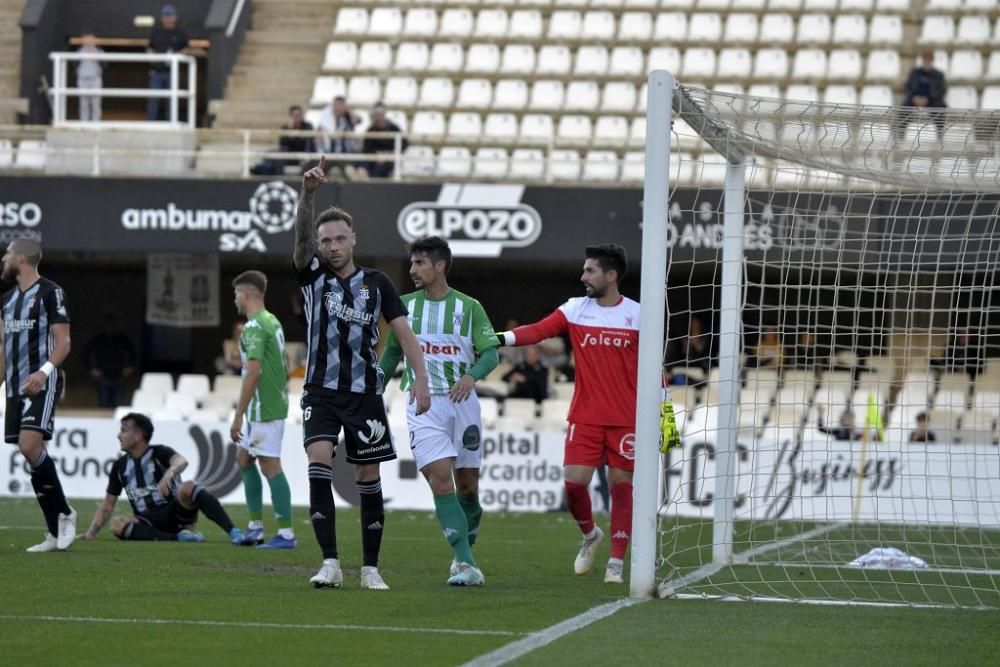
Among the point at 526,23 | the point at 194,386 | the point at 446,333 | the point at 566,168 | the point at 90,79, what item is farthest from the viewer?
the point at 526,23

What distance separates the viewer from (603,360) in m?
8.92

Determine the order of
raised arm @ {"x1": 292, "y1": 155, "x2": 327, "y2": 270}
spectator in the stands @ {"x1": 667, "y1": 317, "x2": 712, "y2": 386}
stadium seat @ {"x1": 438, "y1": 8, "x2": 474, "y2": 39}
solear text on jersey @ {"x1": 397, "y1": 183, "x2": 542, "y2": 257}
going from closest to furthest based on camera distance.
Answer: raised arm @ {"x1": 292, "y1": 155, "x2": 327, "y2": 270} < spectator in the stands @ {"x1": 667, "y1": 317, "x2": 712, "y2": 386} < solear text on jersey @ {"x1": 397, "y1": 183, "x2": 542, "y2": 257} < stadium seat @ {"x1": 438, "y1": 8, "x2": 474, "y2": 39}

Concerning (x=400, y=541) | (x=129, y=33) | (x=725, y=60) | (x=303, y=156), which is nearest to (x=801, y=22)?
(x=725, y=60)

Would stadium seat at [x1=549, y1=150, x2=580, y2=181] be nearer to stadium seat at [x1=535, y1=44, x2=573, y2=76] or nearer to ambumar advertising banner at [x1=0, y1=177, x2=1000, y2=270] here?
ambumar advertising banner at [x1=0, y1=177, x2=1000, y2=270]

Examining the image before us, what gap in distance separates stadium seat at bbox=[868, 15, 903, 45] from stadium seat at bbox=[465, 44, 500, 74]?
601cm

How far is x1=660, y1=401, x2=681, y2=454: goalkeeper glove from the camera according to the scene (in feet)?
26.6

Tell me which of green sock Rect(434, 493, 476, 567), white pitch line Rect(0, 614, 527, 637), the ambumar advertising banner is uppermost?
the ambumar advertising banner

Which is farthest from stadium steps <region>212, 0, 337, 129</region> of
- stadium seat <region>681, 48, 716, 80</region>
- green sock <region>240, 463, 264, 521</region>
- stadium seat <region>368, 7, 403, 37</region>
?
green sock <region>240, 463, 264, 521</region>

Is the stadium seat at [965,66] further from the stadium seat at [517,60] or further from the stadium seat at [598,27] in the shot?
the stadium seat at [517,60]

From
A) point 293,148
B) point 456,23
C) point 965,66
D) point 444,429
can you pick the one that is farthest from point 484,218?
point 444,429

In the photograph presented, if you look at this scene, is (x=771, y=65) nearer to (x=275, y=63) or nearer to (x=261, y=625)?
(x=275, y=63)

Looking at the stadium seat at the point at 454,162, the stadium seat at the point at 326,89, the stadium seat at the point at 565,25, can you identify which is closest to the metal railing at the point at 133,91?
the stadium seat at the point at 326,89

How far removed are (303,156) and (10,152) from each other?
4.56 m

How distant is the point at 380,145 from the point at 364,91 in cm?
351
